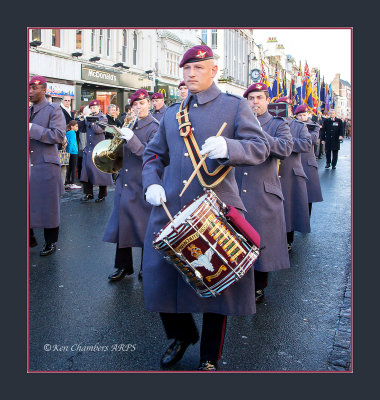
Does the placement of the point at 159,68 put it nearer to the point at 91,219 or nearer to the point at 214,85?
the point at 91,219

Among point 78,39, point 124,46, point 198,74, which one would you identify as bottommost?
point 198,74

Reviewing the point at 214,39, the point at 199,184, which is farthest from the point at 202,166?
the point at 214,39

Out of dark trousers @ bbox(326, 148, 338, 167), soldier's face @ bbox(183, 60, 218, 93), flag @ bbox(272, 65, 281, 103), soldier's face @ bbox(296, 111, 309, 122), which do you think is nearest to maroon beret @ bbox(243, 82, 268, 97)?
soldier's face @ bbox(183, 60, 218, 93)

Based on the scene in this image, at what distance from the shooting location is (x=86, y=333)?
172 inches

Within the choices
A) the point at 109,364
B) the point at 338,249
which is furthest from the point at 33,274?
the point at 338,249

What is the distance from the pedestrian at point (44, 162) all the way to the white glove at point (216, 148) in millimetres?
3653

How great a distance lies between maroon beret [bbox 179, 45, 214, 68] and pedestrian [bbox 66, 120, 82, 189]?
857 centimetres

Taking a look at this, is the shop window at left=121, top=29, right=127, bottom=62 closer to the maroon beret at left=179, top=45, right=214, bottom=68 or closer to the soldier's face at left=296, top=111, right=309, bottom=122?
the maroon beret at left=179, top=45, right=214, bottom=68

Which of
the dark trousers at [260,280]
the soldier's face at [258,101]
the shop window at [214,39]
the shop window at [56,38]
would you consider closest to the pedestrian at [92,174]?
the soldier's face at [258,101]

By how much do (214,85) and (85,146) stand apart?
29.3 feet

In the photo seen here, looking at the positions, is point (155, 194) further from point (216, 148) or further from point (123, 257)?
point (123, 257)

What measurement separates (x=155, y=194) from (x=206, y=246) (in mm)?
587

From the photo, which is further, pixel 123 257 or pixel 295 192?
pixel 295 192

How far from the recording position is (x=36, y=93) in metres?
6.49
